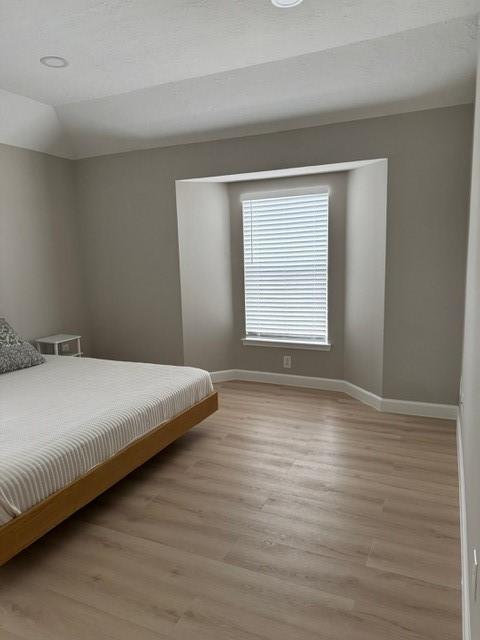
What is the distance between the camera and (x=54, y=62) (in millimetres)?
3100

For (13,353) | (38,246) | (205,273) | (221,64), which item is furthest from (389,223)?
(38,246)

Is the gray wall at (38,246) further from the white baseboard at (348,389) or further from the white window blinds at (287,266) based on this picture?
the white window blinds at (287,266)

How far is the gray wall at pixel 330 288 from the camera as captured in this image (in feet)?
14.3

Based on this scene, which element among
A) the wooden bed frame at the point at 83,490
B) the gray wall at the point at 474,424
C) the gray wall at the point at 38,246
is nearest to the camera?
the gray wall at the point at 474,424

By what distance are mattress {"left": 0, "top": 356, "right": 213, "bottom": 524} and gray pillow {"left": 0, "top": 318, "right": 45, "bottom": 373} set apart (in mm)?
79

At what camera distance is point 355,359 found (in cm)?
434

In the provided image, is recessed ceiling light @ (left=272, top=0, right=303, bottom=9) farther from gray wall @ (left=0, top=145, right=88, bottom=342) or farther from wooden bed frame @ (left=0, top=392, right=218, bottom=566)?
gray wall @ (left=0, top=145, right=88, bottom=342)

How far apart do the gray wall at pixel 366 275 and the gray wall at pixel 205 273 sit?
136 cm

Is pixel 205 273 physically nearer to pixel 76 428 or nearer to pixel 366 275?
pixel 366 275

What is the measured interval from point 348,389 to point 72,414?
2.82 metres

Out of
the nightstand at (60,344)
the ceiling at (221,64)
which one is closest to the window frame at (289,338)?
the ceiling at (221,64)

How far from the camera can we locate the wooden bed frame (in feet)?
6.28

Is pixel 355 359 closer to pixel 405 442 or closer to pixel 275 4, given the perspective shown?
pixel 405 442

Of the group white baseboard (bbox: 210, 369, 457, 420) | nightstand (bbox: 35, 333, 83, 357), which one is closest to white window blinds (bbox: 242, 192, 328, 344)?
white baseboard (bbox: 210, 369, 457, 420)
